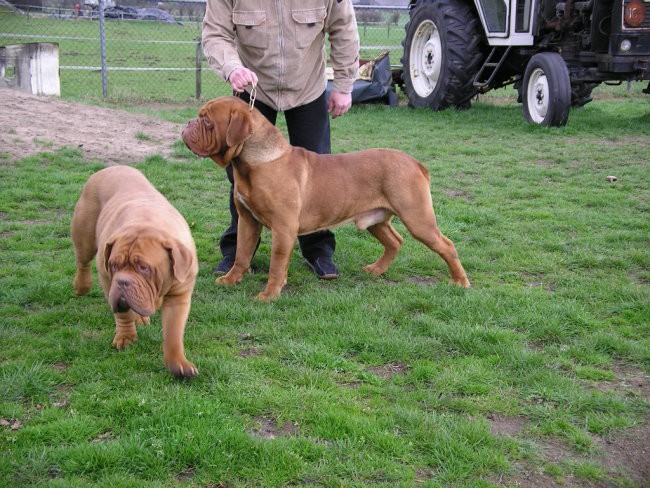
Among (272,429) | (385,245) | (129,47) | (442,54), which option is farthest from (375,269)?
(129,47)

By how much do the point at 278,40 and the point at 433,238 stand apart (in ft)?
5.98

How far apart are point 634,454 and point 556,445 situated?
340 mm

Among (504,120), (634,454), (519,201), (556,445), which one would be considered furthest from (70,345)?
(504,120)

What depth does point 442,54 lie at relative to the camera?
12945 millimetres

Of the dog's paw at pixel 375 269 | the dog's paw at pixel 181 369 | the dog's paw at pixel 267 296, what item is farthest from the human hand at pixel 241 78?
the dog's paw at pixel 181 369

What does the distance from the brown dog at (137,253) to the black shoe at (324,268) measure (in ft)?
5.09

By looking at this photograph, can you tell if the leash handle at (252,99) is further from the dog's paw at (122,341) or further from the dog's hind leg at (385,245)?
the dog's paw at (122,341)

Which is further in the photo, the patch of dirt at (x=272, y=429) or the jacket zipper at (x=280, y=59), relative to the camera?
the jacket zipper at (x=280, y=59)

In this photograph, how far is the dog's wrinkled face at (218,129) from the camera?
471 cm

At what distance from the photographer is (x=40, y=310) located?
4.73 metres

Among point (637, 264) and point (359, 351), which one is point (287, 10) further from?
point (637, 264)

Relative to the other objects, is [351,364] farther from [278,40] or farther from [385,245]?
[278,40]

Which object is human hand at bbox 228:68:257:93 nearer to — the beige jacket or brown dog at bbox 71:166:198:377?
the beige jacket

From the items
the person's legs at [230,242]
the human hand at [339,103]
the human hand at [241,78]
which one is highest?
→ the human hand at [241,78]
